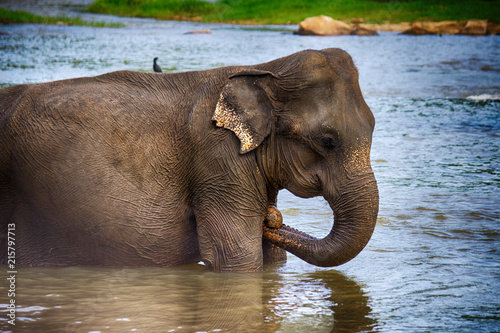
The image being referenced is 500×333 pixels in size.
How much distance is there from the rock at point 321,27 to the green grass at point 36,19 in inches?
564

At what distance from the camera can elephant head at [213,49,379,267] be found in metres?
5.50

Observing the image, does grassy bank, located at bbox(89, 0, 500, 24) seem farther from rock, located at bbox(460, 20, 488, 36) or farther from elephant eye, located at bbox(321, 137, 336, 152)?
elephant eye, located at bbox(321, 137, 336, 152)

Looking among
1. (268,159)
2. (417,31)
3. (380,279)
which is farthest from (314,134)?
(417,31)

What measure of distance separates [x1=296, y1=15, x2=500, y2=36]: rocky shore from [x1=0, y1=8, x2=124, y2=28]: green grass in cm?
1482

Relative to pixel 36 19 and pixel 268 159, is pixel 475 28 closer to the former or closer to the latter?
pixel 36 19

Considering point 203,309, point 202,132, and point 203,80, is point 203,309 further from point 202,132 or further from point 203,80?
point 203,80

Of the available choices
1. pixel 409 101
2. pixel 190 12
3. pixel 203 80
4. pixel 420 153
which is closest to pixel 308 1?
pixel 190 12

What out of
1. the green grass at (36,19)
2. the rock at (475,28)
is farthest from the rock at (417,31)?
the green grass at (36,19)

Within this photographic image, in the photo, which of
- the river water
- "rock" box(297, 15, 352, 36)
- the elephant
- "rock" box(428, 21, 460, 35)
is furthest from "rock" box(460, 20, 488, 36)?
the elephant

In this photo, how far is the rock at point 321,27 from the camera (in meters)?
47.4

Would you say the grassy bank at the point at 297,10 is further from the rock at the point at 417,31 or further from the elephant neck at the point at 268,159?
the elephant neck at the point at 268,159

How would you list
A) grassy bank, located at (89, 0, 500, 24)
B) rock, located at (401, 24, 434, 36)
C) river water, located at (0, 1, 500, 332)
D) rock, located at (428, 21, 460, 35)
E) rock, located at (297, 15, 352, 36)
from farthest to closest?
grassy bank, located at (89, 0, 500, 24)
rock, located at (428, 21, 460, 35)
rock, located at (401, 24, 434, 36)
rock, located at (297, 15, 352, 36)
river water, located at (0, 1, 500, 332)

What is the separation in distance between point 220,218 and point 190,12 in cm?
6596

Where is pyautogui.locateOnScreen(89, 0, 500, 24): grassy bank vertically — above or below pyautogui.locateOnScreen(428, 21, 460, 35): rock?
above
